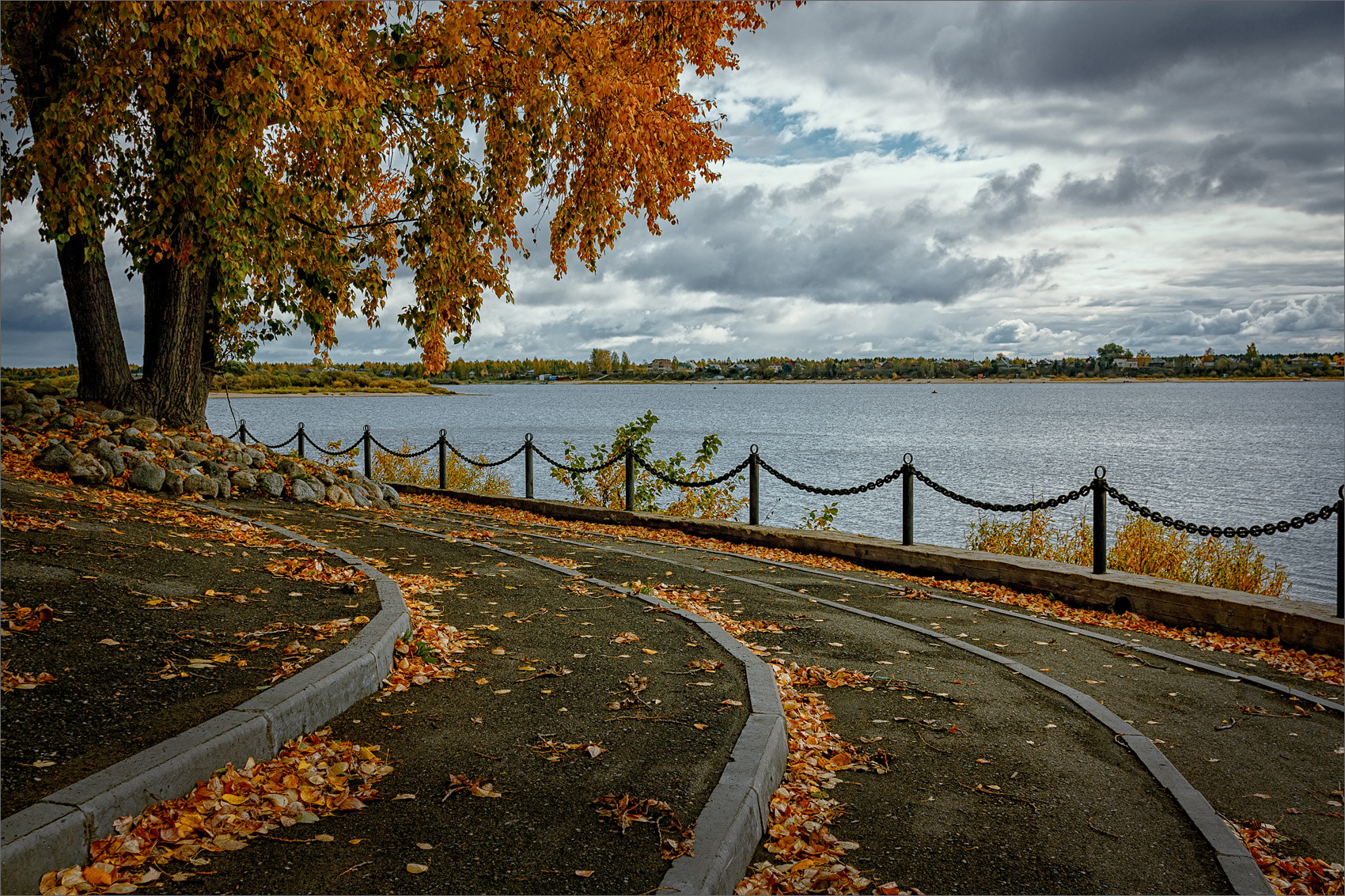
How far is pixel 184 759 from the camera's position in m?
4.03

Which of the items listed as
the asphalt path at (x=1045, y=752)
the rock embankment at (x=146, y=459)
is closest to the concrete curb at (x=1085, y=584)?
the asphalt path at (x=1045, y=752)

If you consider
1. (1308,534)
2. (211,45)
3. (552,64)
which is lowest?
(1308,534)

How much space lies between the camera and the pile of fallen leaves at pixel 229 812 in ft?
11.3

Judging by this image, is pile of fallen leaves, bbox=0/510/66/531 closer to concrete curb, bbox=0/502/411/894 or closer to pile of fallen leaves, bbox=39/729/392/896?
concrete curb, bbox=0/502/411/894

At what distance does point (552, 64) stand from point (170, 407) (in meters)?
9.11

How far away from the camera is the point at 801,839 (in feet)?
14.0

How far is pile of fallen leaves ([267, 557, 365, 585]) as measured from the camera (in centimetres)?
802

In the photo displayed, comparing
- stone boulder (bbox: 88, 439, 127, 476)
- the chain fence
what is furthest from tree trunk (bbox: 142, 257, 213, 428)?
the chain fence

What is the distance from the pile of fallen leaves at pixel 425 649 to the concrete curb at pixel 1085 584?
6510 millimetres

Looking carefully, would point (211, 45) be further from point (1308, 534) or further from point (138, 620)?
point (1308, 534)

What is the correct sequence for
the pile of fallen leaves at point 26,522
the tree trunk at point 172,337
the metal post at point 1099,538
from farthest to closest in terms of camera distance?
1. the tree trunk at point 172,337
2. the metal post at point 1099,538
3. the pile of fallen leaves at point 26,522

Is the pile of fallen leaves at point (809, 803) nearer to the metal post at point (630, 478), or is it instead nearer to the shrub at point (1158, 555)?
the shrub at point (1158, 555)

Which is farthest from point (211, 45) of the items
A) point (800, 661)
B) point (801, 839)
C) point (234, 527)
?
point (801, 839)

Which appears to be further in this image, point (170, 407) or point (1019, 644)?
point (170, 407)
